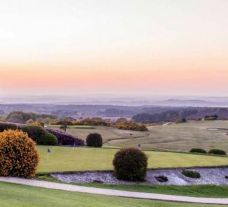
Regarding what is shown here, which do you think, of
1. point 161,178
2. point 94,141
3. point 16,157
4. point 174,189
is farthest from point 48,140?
point 174,189

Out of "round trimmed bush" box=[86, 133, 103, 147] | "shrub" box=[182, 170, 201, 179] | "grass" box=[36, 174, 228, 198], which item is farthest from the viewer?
"round trimmed bush" box=[86, 133, 103, 147]

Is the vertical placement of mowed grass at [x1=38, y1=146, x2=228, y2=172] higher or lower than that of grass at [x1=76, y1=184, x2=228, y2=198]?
higher

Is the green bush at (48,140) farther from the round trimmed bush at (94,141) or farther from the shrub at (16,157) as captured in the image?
the shrub at (16,157)

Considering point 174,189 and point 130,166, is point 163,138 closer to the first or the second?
point 130,166

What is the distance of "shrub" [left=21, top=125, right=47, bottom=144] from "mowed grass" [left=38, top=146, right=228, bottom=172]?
2.03m

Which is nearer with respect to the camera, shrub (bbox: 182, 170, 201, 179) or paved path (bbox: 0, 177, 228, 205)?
paved path (bbox: 0, 177, 228, 205)

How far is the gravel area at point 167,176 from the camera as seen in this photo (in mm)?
22938

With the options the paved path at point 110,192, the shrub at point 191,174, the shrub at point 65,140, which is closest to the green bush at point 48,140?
the shrub at point 65,140

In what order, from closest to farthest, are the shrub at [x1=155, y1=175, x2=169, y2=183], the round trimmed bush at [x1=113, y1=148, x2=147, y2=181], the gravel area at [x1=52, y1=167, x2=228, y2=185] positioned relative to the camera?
the gravel area at [x1=52, y1=167, x2=228, y2=185], the round trimmed bush at [x1=113, y1=148, x2=147, y2=181], the shrub at [x1=155, y1=175, x2=169, y2=183]

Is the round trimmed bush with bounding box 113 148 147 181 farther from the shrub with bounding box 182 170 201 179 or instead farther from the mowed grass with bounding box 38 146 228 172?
the shrub with bounding box 182 170 201 179

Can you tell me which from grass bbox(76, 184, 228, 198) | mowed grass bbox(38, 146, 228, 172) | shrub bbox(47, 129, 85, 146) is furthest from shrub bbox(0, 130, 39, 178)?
shrub bbox(47, 129, 85, 146)

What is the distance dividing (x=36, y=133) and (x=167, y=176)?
1246 centimetres

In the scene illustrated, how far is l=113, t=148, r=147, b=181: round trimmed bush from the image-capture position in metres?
23.6

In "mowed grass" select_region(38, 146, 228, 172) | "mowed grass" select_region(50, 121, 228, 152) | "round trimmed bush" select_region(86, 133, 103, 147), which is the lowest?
"mowed grass" select_region(50, 121, 228, 152)
